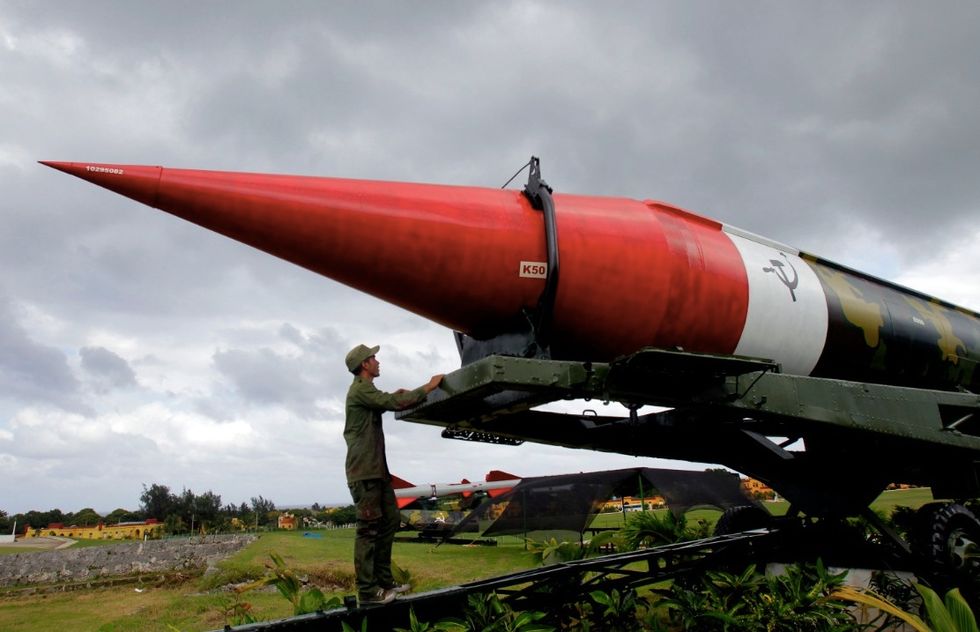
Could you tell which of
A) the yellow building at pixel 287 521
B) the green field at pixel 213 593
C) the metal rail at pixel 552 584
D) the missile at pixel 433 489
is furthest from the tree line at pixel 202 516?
the metal rail at pixel 552 584

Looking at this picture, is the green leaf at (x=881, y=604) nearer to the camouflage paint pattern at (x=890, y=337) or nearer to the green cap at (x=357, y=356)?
the camouflage paint pattern at (x=890, y=337)

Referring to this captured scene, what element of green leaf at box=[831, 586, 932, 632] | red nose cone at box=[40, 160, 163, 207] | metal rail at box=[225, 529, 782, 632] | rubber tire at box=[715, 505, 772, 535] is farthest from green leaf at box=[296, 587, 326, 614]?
rubber tire at box=[715, 505, 772, 535]

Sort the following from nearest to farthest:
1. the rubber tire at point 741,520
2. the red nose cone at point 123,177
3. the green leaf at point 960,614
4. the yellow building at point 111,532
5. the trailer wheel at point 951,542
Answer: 1. the red nose cone at point 123,177
2. the green leaf at point 960,614
3. the trailer wheel at point 951,542
4. the rubber tire at point 741,520
5. the yellow building at point 111,532

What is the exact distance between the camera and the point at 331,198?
316cm

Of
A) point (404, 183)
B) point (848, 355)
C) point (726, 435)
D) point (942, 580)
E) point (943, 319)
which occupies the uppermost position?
point (404, 183)

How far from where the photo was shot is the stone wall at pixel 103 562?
14.1m

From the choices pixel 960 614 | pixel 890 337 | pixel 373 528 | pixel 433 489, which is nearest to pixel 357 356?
pixel 373 528

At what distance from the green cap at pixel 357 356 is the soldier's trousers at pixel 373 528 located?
59cm

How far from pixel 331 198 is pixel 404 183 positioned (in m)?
0.42

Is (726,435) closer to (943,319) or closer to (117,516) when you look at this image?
(943,319)

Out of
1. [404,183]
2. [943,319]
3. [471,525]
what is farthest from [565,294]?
[471,525]

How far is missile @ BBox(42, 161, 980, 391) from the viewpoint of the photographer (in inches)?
120

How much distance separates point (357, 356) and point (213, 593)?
7115mm

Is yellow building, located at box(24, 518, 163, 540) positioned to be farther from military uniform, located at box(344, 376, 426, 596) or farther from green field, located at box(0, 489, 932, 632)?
military uniform, located at box(344, 376, 426, 596)
